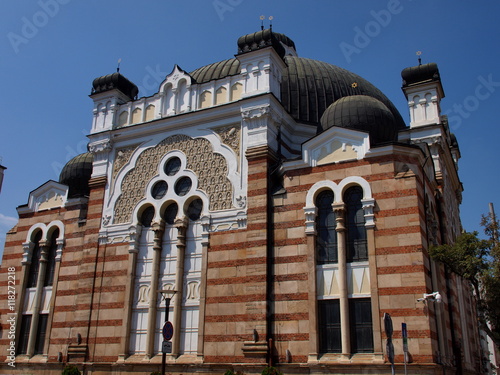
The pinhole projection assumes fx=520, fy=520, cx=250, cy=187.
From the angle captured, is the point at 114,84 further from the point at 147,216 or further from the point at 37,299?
the point at 37,299

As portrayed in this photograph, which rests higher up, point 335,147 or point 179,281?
point 335,147

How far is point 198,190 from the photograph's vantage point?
2308 centimetres

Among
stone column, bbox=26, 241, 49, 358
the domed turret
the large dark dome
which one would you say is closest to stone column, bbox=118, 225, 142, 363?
stone column, bbox=26, 241, 49, 358

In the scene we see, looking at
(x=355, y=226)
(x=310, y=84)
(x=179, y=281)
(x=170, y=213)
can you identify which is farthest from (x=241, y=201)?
(x=310, y=84)

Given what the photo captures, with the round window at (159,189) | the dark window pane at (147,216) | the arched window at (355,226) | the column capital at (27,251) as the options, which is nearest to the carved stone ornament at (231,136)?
the round window at (159,189)

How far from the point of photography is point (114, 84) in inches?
1080

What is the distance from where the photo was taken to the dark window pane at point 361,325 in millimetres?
18312

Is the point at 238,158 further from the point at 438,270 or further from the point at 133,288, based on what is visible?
the point at 438,270

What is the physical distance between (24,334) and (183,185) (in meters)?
11.2

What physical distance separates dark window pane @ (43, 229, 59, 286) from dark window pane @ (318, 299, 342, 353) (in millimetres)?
14294

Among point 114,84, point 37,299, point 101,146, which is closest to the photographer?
point 37,299

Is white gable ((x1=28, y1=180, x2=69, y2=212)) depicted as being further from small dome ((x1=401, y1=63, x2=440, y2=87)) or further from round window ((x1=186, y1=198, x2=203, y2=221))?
small dome ((x1=401, y1=63, x2=440, y2=87))

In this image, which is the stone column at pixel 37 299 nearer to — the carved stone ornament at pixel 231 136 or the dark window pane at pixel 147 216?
the dark window pane at pixel 147 216

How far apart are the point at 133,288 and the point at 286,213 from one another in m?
7.71
